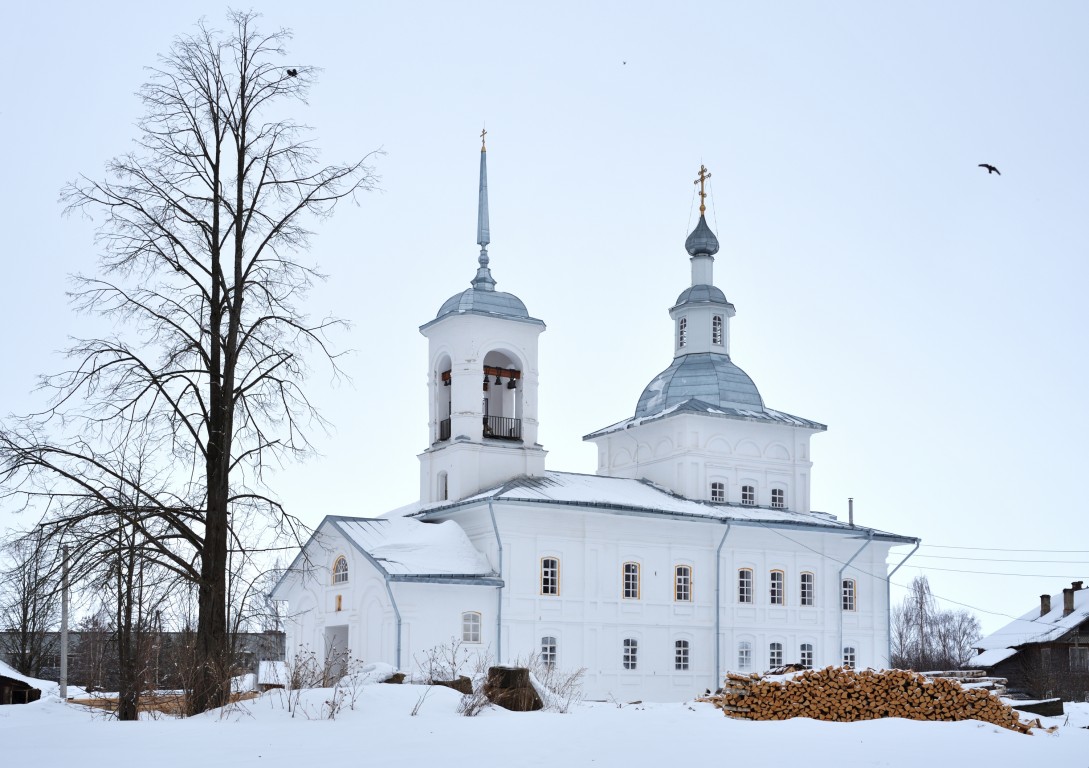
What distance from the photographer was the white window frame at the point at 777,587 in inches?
1321

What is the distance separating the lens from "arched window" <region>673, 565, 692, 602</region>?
32031 mm

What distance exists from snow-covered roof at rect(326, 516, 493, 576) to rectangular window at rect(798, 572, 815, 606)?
30.6 ft

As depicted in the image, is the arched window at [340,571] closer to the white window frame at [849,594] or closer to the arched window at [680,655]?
the arched window at [680,655]

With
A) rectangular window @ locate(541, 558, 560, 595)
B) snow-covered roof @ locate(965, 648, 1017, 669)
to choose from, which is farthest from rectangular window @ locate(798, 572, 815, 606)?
snow-covered roof @ locate(965, 648, 1017, 669)

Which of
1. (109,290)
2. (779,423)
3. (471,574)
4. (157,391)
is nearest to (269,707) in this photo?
(157,391)

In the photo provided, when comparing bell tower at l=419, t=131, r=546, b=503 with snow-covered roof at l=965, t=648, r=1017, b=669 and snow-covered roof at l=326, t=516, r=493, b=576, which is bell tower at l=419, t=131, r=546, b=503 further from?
snow-covered roof at l=965, t=648, r=1017, b=669

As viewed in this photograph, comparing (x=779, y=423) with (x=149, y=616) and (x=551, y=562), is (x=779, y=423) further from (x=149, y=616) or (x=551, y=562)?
(x=149, y=616)

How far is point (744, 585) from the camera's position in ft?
109

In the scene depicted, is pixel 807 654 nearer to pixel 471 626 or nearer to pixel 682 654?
pixel 682 654

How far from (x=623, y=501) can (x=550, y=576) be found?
2757 millimetres

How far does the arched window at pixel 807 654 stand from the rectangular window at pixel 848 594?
1.77m

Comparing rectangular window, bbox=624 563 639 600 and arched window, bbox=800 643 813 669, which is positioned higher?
rectangular window, bbox=624 563 639 600

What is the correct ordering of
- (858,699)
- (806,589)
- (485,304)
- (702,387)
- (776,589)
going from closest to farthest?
(858,699) → (485,304) → (776,589) → (806,589) → (702,387)

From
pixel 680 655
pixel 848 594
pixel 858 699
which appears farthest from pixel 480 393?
pixel 858 699
